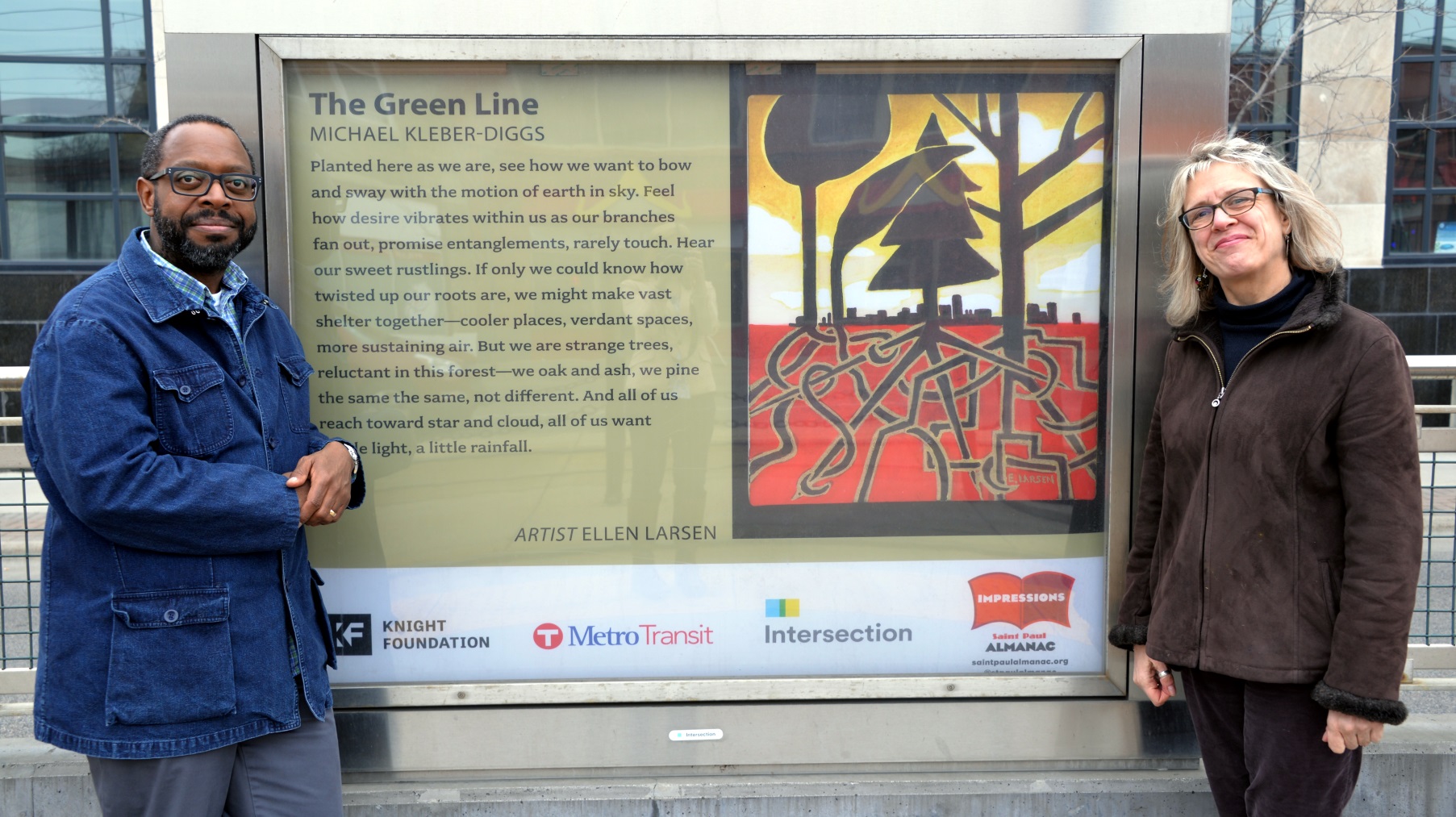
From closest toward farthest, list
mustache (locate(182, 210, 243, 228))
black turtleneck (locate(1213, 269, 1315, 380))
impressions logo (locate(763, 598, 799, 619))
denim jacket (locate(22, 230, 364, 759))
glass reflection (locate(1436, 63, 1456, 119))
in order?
denim jacket (locate(22, 230, 364, 759)), mustache (locate(182, 210, 243, 228)), black turtleneck (locate(1213, 269, 1315, 380)), impressions logo (locate(763, 598, 799, 619)), glass reflection (locate(1436, 63, 1456, 119))

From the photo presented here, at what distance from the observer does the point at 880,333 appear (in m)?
2.97

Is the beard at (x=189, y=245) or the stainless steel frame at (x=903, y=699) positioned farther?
the stainless steel frame at (x=903, y=699)

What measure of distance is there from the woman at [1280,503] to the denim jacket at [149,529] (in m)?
1.99

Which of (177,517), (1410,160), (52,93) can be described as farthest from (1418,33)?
(52,93)

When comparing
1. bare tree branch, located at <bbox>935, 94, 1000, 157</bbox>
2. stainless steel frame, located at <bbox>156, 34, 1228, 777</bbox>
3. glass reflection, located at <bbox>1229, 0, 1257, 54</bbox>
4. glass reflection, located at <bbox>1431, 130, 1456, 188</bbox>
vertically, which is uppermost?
Result: glass reflection, located at <bbox>1229, 0, 1257, 54</bbox>

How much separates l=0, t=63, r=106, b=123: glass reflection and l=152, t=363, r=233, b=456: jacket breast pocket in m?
11.7

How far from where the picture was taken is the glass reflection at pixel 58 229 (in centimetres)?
1184

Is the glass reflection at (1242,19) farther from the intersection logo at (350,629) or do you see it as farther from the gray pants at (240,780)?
the gray pants at (240,780)

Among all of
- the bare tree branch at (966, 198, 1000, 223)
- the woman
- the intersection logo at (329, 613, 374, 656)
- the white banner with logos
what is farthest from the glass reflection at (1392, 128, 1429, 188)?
the intersection logo at (329, 613, 374, 656)

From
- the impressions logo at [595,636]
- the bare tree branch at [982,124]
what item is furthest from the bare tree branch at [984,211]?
the impressions logo at [595,636]

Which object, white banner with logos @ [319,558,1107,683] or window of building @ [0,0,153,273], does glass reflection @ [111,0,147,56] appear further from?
white banner with logos @ [319,558,1107,683]

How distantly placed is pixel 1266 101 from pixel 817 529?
10.7 meters

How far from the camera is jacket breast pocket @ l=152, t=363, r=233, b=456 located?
2.07 metres

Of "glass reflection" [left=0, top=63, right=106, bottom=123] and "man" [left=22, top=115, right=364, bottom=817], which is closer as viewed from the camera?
"man" [left=22, top=115, right=364, bottom=817]
